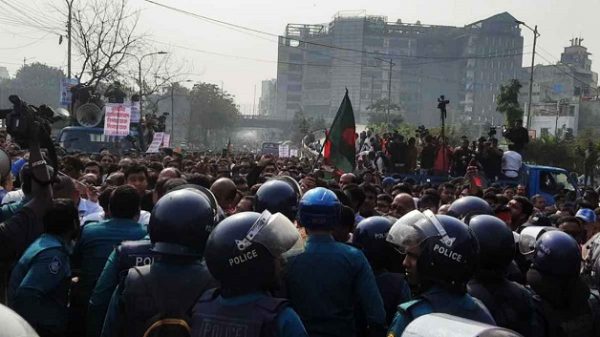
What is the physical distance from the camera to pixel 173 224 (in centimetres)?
377

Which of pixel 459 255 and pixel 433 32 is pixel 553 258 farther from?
pixel 433 32

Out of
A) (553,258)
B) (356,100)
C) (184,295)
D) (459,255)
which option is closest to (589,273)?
(553,258)

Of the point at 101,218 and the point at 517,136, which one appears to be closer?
the point at 101,218

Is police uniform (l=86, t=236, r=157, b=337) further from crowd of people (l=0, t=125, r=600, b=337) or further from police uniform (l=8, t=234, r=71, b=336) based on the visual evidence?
police uniform (l=8, t=234, r=71, b=336)

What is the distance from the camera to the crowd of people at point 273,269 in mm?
3227

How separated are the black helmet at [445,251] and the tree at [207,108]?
10047cm

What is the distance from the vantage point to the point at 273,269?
10.7ft

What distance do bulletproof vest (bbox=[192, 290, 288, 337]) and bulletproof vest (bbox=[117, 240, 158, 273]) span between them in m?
1.09

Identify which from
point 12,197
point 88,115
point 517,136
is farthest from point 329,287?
point 88,115

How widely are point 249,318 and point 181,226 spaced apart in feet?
2.75

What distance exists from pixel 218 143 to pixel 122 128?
101 metres

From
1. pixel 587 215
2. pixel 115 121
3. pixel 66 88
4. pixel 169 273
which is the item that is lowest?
pixel 587 215

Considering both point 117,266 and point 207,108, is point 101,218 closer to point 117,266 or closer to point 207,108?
point 117,266

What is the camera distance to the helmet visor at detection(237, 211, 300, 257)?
3220mm
